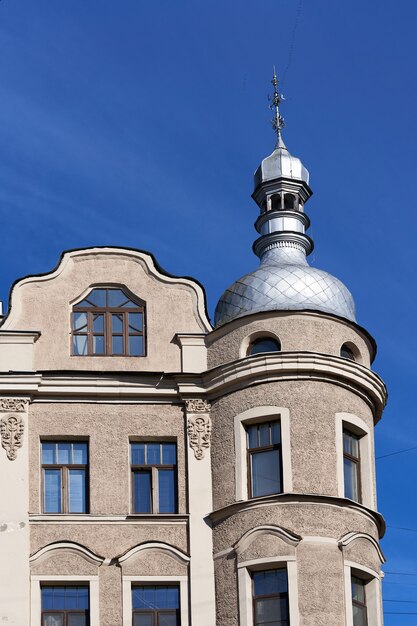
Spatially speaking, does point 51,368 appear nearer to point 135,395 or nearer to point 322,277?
point 135,395

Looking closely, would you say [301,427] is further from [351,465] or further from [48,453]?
[48,453]

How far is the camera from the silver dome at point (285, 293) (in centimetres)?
4091

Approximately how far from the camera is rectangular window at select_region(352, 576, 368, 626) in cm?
3841

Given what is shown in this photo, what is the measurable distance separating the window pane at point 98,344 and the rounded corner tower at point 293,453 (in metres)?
2.44

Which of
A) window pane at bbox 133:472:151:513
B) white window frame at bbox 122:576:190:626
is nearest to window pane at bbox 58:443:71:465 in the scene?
window pane at bbox 133:472:151:513

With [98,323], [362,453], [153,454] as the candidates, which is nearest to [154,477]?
[153,454]

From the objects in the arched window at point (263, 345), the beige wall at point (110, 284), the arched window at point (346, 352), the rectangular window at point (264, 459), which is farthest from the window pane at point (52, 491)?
the arched window at point (346, 352)

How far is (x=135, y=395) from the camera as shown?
133 ft

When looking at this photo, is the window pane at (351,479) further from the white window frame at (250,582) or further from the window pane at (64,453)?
the window pane at (64,453)

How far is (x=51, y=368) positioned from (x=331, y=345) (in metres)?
6.28

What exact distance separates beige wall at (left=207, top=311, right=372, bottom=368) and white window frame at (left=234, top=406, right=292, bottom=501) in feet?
4.87

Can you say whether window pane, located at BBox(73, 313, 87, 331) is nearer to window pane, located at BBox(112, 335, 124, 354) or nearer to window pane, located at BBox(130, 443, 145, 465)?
window pane, located at BBox(112, 335, 124, 354)

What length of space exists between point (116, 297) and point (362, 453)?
22.0 feet

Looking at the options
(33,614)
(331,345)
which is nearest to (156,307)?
(331,345)
